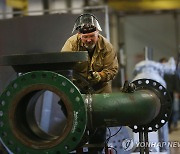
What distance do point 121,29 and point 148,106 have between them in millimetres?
8711

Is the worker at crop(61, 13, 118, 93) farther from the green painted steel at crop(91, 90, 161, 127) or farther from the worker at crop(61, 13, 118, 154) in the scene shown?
the green painted steel at crop(91, 90, 161, 127)

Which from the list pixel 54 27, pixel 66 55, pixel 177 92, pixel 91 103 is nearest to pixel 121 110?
pixel 91 103

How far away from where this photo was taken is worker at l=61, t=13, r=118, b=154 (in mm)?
2189

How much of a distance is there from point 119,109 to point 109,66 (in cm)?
60

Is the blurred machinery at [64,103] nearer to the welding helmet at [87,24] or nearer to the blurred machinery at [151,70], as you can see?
the welding helmet at [87,24]

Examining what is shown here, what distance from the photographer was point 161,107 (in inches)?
83.2

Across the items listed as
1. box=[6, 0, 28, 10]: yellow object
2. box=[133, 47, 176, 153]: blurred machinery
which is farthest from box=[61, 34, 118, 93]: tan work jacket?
box=[6, 0, 28, 10]: yellow object

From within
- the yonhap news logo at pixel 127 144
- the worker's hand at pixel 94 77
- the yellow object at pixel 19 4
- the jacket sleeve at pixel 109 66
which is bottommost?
the yonhap news logo at pixel 127 144

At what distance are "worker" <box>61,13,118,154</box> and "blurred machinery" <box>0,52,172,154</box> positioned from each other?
0.36 meters

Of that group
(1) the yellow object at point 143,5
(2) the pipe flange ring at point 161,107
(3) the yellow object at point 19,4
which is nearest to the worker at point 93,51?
(2) the pipe flange ring at point 161,107

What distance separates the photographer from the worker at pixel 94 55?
86.2 inches

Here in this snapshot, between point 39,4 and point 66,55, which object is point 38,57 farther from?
point 39,4

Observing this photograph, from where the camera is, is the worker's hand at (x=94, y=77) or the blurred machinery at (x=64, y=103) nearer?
the blurred machinery at (x=64, y=103)

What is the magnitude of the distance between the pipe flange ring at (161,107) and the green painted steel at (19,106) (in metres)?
0.53
